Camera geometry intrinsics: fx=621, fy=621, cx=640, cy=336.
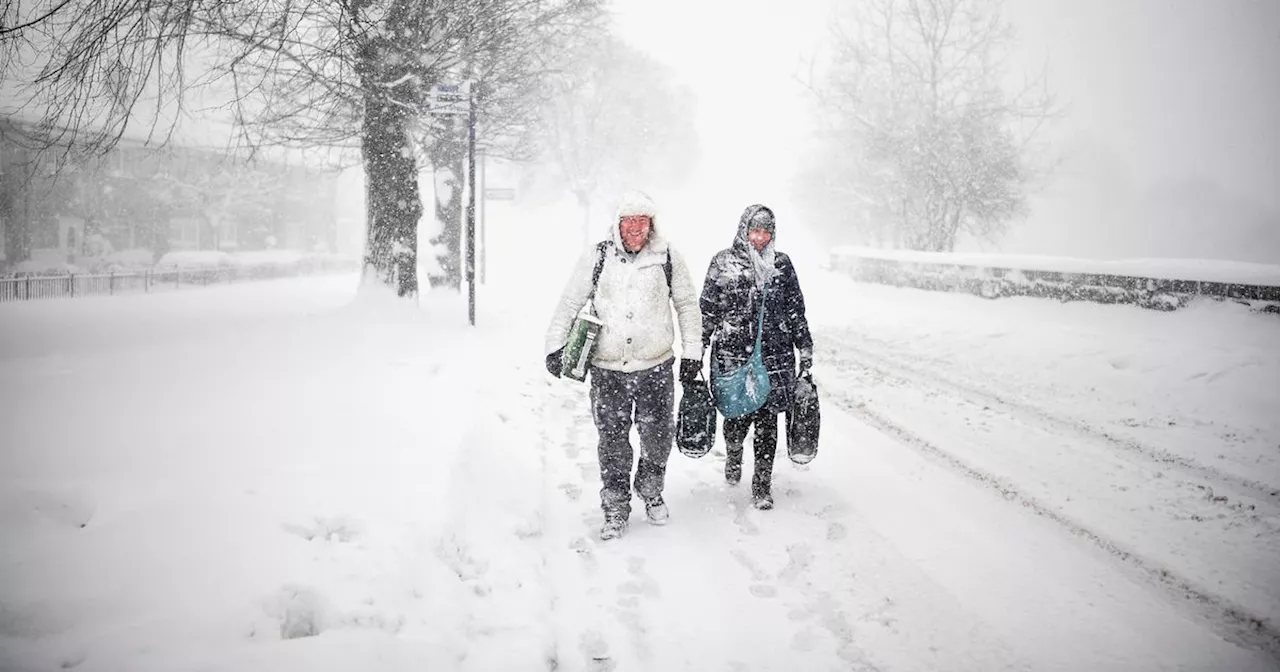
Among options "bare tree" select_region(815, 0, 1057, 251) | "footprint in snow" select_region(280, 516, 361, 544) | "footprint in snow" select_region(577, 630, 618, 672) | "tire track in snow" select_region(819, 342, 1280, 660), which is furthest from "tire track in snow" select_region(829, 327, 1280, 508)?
"bare tree" select_region(815, 0, 1057, 251)

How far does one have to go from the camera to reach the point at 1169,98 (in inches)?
3875

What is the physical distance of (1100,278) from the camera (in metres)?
10.1

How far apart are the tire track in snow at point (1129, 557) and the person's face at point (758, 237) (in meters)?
2.55

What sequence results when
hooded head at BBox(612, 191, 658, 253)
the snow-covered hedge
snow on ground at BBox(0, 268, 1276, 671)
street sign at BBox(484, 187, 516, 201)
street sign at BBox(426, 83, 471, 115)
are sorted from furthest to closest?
street sign at BBox(484, 187, 516, 201), street sign at BBox(426, 83, 471, 115), the snow-covered hedge, hooded head at BBox(612, 191, 658, 253), snow on ground at BBox(0, 268, 1276, 671)

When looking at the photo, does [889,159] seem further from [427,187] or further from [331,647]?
[427,187]

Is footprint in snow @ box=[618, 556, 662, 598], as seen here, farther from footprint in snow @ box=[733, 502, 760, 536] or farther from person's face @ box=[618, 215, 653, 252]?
person's face @ box=[618, 215, 653, 252]

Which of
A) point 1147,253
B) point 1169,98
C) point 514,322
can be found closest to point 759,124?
point 1147,253

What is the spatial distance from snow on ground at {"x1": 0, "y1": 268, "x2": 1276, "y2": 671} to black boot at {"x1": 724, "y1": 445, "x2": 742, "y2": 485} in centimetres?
17

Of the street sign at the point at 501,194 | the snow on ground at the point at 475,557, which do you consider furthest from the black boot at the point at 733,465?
the street sign at the point at 501,194

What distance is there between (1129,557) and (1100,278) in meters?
8.29

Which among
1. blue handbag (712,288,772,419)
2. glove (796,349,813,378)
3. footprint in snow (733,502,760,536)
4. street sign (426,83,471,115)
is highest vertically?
street sign (426,83,471,115)

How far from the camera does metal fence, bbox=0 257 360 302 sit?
1634cm

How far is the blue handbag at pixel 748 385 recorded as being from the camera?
4.20 meters

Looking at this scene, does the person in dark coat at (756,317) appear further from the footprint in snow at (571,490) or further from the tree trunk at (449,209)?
the tree trunk at (449,209)
